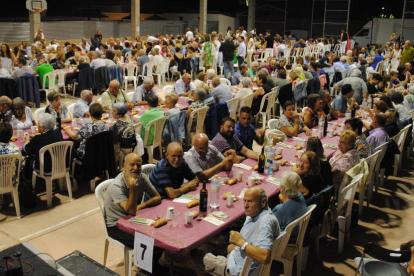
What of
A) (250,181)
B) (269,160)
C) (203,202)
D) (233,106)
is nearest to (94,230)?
(203,202)

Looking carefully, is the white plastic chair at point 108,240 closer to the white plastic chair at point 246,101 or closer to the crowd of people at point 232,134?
the crowd of people at point 232,134

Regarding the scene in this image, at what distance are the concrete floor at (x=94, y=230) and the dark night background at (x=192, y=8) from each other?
63.6 feet

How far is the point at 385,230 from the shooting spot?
18.2 feet

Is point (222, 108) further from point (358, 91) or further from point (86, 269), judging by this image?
point (86, 269)

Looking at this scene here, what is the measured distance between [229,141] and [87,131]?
1.87 metres

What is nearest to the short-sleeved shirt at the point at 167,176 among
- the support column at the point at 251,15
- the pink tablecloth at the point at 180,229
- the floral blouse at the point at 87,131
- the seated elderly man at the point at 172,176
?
the seated elderly man at the point at 172,176

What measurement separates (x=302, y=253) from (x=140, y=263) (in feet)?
5.50

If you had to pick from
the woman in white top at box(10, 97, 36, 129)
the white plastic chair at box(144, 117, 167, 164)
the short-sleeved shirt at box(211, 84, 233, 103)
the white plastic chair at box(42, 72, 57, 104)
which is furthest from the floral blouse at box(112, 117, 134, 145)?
the white plastic chair at box(42, 72, 57, 104)

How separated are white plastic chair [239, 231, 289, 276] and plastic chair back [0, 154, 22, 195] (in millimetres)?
3029

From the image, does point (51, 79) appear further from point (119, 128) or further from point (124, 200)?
point (124, 200)

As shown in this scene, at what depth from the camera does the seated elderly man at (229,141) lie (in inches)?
219

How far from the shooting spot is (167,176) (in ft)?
14.7

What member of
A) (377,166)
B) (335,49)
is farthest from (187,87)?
(335,49)

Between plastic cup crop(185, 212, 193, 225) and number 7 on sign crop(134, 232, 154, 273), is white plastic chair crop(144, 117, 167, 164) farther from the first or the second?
number 7 on sign crop(134, 232, 154, 273)
